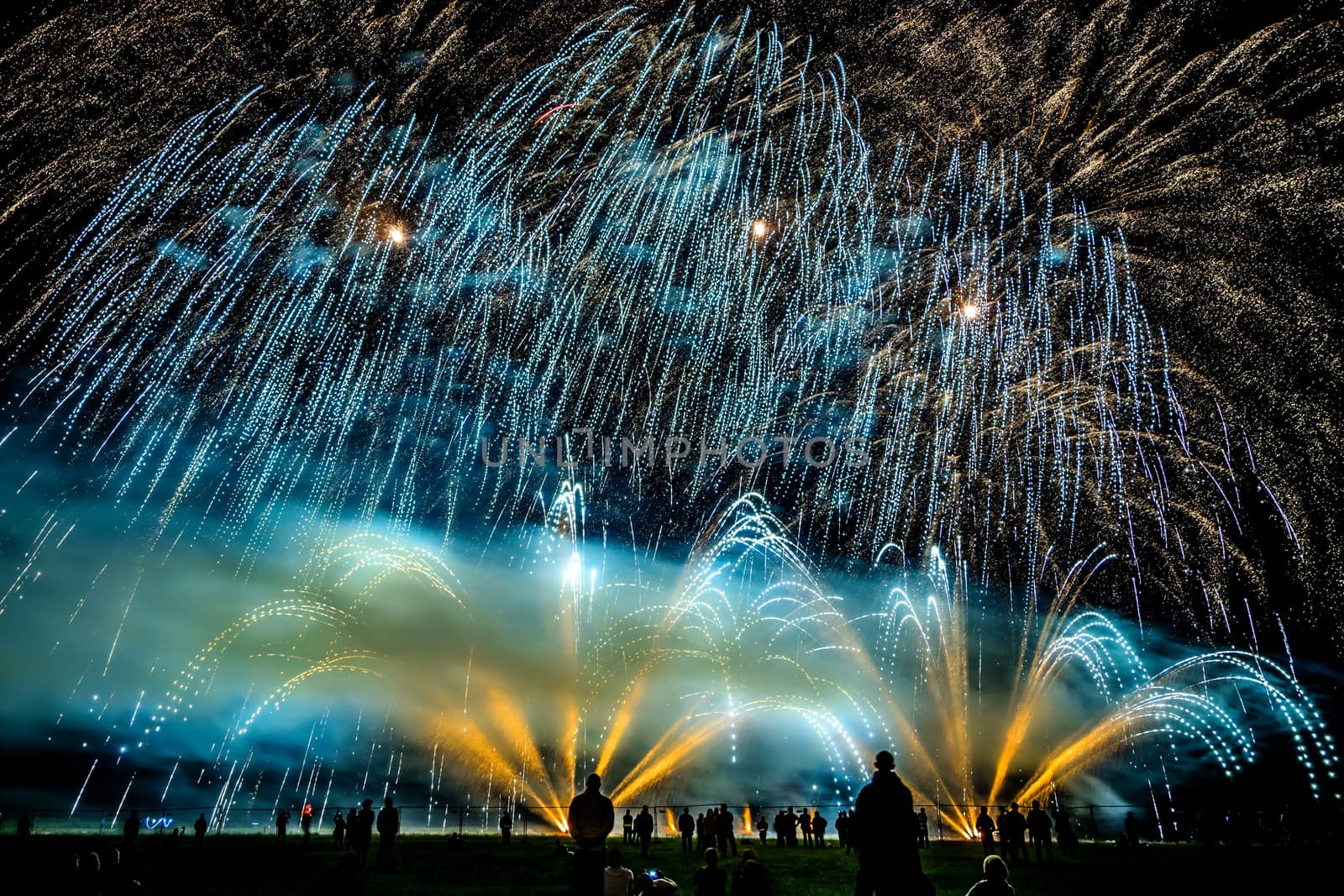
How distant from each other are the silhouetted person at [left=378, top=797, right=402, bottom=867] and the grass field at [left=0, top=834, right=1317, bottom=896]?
47 centimetres

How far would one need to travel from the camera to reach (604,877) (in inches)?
345

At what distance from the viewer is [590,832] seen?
7895 millimetres

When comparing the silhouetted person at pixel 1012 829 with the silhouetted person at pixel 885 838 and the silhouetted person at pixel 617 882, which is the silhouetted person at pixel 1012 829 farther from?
the silhouetted person at pixel 885 838

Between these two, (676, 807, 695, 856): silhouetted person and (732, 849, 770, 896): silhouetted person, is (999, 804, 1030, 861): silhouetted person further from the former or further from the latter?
(732, 849, 770, 896): silhouetted person

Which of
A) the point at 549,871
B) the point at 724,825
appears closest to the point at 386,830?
the point at 549,871

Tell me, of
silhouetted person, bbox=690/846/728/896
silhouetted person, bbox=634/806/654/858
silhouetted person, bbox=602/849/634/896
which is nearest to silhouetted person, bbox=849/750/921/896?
silhouetted person, bbox=690/846/728/896

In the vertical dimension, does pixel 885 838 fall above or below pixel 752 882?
above

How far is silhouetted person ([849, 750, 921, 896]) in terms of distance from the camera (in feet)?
22.5

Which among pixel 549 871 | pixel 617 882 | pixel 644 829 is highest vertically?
pixel 644 829

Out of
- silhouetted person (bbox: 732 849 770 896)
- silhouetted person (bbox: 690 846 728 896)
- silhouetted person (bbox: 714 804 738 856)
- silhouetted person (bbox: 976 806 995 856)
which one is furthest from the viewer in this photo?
silhouetted person (bbox: 714 804 738 856)

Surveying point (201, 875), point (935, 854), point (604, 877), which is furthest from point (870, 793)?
point (935, 854)

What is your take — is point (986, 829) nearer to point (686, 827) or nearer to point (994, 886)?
point (686, 827)

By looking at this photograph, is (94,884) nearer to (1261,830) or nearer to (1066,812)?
(1066,812)

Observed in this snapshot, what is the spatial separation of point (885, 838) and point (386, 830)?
1744 cm
